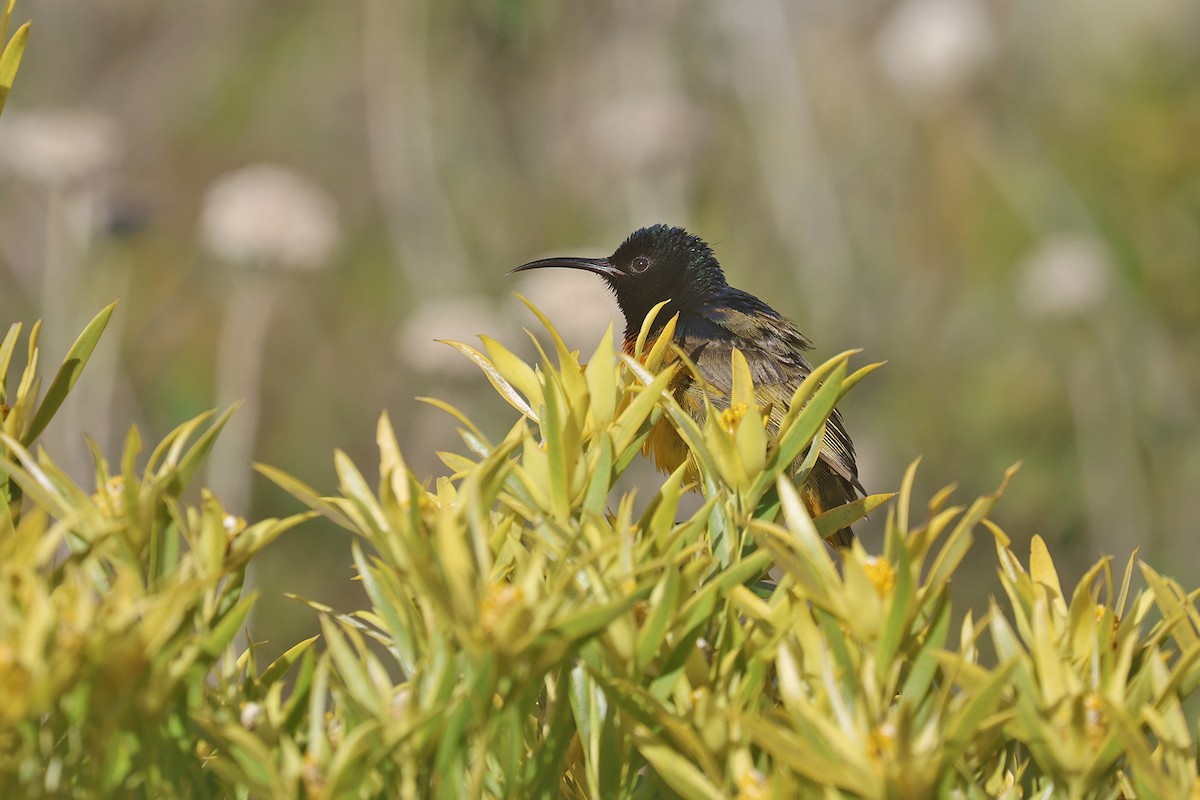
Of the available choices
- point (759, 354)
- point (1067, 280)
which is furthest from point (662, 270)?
point (1067, 280)

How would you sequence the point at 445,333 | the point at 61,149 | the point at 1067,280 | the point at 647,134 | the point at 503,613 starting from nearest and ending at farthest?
the point at 503,613 < the point at 61,149 < the point at 445,333 < the point at 1067,280 < the point at 647,134

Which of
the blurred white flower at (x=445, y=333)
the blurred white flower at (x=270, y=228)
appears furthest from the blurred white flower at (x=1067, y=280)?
the blurred white flower at (x=270, y=228)

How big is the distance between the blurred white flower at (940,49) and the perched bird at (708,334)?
151 inches

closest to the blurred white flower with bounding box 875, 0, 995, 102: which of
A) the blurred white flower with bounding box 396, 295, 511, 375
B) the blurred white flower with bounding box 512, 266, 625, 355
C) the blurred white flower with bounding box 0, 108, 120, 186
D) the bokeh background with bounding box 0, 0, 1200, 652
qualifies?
the bokeh background with bounding box 0, 0, 1200, 652

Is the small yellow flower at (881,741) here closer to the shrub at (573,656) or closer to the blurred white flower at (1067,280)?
the shrub at (573,656)

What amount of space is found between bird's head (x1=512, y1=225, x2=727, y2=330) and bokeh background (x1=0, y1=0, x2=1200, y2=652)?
151 cm

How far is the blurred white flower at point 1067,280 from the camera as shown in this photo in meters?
6.63

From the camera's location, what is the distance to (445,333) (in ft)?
19.2

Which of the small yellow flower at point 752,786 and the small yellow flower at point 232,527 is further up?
Result: the small yellow flower at point 232,527

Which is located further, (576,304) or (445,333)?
(445,333)

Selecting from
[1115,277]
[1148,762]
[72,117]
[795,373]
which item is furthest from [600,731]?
[1115,277]

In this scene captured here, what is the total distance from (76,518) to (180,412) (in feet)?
20.8

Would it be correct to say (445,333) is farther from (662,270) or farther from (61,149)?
(662,270)

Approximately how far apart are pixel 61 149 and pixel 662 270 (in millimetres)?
2722
